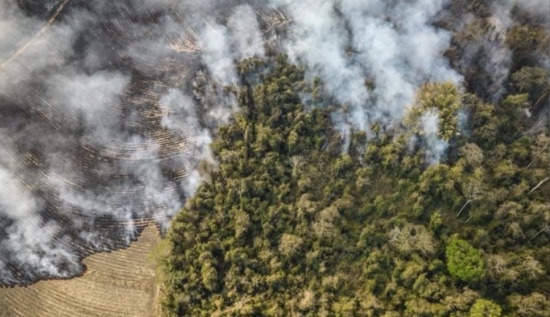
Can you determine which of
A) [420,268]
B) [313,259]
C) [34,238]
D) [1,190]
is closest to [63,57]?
[1,190]

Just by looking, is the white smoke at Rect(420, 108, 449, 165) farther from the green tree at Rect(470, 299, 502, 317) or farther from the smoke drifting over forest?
the green tree at Rect(470, 299, 502, 317)

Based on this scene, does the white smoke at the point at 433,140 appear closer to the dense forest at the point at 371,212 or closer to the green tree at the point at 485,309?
the dense forest at the point at 371,212

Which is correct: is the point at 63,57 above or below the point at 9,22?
below

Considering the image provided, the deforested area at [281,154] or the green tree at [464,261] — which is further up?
the deforested area at [281,154]

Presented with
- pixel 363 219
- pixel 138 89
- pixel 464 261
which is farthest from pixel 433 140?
pixel 138 89

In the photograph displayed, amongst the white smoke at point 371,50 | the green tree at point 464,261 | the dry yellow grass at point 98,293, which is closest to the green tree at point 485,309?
the green tree at point 464,261

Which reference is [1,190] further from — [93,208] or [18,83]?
[18,83]
